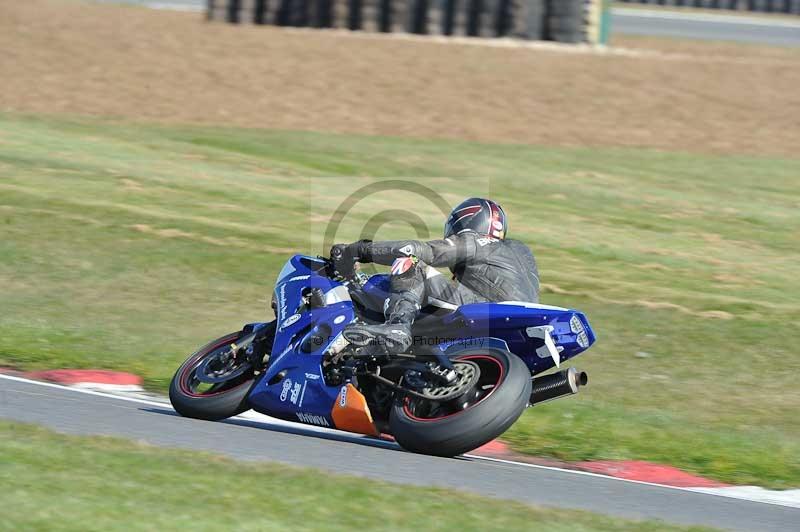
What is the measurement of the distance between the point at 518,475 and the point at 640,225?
10.6 m

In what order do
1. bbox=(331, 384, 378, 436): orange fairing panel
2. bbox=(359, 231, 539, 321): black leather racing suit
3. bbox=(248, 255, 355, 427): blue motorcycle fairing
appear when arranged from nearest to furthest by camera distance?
bbox=(331, 384, 378, 436): orange fairing panel < bbox=(359, 231, 539, 321): black leather racing suit < bbox=(248, 255, 355, 427): blue motorcycle fairing

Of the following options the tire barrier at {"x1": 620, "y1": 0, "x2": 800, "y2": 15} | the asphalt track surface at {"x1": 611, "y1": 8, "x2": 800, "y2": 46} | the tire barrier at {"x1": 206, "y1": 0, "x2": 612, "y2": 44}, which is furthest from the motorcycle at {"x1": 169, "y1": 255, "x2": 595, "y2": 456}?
the tire barrier at {"x1": 620, "y1": 0, "x2": 800, "y2": 15}

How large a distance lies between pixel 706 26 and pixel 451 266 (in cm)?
3424

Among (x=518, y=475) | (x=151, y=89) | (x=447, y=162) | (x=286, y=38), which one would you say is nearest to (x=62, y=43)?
(x=151, y=89)

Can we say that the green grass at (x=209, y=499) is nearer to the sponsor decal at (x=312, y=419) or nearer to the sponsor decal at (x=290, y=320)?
the sponsor decal at (x=312, y=419)

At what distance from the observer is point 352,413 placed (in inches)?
302

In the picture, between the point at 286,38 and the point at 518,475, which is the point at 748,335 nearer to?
the point at 518,475

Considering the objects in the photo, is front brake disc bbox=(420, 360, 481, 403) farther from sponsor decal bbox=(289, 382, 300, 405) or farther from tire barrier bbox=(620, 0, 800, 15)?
tire barrier bbox=(620, 0, 800, 15)

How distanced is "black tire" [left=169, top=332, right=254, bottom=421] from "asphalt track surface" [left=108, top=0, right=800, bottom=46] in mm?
27369

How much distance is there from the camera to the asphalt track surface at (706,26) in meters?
37.6

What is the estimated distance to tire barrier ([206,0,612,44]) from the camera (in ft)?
88.3

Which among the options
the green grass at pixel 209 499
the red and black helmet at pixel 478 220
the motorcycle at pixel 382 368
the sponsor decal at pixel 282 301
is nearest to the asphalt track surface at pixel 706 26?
the sponsor decal at pixel 282 301

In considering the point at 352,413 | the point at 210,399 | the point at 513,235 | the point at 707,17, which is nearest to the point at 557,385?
the point at 352,413

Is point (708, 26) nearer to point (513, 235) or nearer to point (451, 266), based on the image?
point (513, 235)
